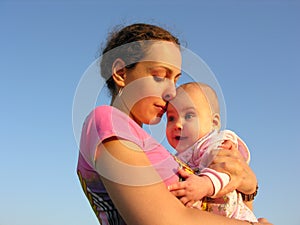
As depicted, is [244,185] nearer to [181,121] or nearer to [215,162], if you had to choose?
[215,162]

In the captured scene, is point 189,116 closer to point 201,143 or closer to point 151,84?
point 201,143

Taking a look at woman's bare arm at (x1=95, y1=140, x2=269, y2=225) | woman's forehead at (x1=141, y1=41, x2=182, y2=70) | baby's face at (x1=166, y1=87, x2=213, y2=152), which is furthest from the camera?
baby's face at (x1=166, y1=87, x2=213, y2=152)

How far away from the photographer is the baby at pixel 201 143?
8.00ft

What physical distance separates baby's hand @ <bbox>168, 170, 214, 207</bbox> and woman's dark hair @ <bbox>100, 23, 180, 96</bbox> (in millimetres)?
890

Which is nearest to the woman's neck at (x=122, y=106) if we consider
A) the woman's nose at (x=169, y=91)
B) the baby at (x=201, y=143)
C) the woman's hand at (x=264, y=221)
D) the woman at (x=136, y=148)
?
the woman at (x=136, y=148)

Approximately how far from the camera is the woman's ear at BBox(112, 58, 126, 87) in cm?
278

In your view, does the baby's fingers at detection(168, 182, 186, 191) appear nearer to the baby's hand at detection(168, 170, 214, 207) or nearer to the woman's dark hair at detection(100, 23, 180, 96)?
the baby's hand at detection(168, 170, 214, 207)

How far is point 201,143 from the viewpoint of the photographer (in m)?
3.08

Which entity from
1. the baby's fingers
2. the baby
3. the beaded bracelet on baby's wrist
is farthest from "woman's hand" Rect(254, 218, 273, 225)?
the baby's fingers

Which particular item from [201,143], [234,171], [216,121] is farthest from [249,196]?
[216,121]

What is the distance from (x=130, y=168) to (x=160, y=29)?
4.82 feet

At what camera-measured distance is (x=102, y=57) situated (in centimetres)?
317

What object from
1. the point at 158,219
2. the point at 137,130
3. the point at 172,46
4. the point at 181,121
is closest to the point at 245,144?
the point at 181,121

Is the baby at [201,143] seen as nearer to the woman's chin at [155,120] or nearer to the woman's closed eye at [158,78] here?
the woman's chin at [155,120]
